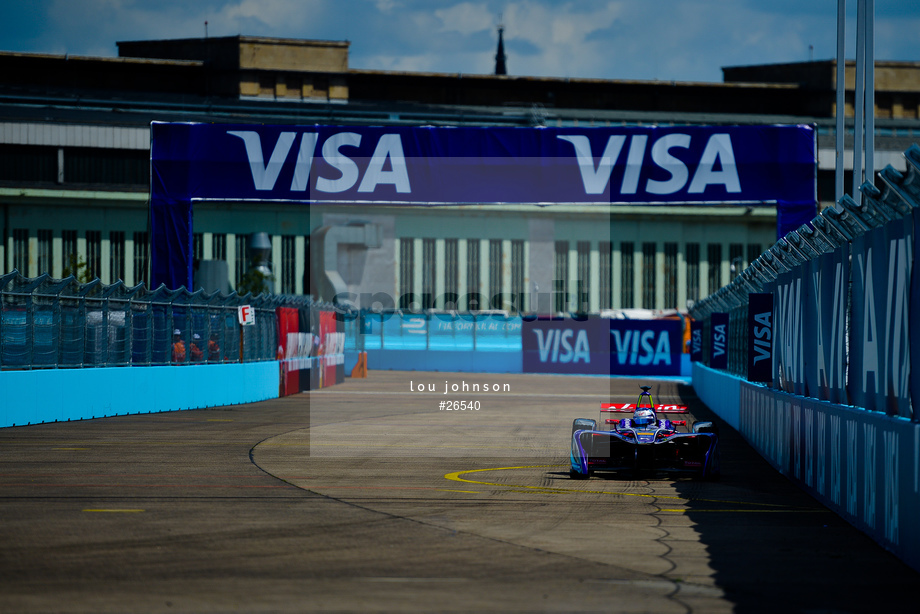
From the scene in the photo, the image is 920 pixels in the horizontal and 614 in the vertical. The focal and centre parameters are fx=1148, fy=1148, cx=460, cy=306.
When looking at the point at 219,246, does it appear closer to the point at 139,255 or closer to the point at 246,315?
the point at 139,255

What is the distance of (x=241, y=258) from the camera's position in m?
61.6

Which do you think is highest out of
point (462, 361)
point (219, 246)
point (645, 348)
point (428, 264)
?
point (219, 246)

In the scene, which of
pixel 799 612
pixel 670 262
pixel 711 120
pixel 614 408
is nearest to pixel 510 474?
pixel 614 408

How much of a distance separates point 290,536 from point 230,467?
200 inches

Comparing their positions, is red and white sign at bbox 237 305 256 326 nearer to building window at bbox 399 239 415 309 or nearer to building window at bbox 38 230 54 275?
building window at bbox 38 230 54 275

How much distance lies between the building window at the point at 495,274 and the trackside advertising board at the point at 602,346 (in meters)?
18.9

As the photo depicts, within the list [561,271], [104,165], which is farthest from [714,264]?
[104,165]

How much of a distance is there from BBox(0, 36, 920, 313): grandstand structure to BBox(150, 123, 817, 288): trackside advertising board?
103ft

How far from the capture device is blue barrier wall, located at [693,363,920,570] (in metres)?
7.54

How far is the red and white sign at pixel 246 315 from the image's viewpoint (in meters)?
27.3

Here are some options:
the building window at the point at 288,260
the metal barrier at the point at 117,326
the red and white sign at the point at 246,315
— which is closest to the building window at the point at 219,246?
the building window at the point at 288,260

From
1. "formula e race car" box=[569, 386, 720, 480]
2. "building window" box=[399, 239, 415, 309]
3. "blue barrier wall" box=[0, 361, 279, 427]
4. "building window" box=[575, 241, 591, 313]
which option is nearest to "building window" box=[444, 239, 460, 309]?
"building window" box=[399, 239, 415, 309]

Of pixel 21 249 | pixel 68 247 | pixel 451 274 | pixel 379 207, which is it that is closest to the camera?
pixel 379 207

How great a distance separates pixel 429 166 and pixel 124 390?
7481 mm
